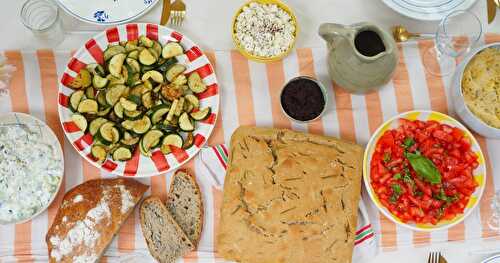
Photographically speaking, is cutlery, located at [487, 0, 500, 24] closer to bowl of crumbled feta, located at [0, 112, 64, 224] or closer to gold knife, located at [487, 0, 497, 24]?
gold knife, located at [487, 0, 497, 24]

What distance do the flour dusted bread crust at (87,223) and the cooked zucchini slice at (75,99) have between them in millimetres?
320

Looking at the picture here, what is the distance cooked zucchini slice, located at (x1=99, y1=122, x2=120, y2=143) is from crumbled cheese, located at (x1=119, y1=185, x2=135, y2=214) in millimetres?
190

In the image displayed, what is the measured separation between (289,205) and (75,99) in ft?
2.97

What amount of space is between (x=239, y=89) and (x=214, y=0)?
377mm

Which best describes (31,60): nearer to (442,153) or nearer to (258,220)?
(258,220)

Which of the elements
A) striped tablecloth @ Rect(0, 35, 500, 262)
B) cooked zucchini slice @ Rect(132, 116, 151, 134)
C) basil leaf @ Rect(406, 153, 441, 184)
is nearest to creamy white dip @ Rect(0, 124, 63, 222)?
striped tablecloth @ Rect(0, 35, 500, 262)

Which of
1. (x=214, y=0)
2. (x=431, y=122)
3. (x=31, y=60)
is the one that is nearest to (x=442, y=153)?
(x=431, y=122)

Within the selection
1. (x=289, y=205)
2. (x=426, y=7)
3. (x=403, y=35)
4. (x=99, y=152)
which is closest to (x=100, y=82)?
(x=99, y=152)

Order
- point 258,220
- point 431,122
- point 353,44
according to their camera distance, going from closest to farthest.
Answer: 1. point 353,44
2. point 258,220
3. point 431,122

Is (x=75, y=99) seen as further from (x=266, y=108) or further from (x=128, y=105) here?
(x=266, y=108)

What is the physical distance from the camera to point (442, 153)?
84.8 inches

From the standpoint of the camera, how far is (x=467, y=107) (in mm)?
2113

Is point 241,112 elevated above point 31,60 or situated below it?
below

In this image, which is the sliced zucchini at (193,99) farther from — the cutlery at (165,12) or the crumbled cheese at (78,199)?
the crumbled cheese at (78,199)
